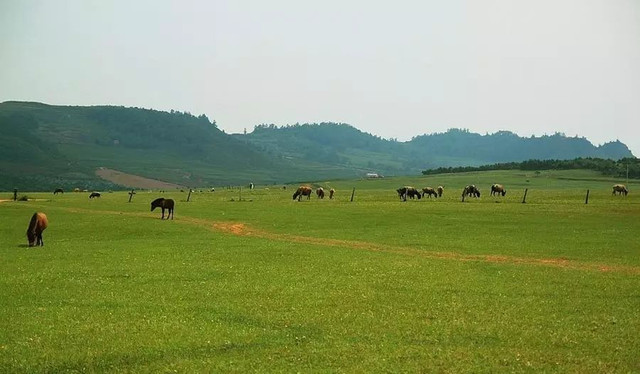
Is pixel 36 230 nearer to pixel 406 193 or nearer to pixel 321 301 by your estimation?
pixel 321 301

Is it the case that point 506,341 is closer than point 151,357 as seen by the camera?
No

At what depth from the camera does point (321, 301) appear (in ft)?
61.1

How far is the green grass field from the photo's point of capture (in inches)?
521

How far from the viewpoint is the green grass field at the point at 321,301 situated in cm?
1323

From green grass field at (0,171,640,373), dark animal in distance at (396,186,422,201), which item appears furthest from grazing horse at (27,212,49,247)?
dark animal in distance at (396,186,422,201)

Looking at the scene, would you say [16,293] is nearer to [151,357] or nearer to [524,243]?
[151,357]

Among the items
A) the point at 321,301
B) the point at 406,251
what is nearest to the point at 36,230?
the point at 406,251

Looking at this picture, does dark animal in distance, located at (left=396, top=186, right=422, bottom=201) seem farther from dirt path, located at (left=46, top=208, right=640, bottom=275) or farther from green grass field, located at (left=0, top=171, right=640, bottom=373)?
green grass field, located at (left=0, top=171, right=640, bottom=373)

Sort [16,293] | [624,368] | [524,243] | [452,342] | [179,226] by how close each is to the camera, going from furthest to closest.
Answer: [179,226], [524,243], [16,293], [452,342], [624,368]

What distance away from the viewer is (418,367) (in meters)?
12.5

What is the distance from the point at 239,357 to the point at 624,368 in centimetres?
816

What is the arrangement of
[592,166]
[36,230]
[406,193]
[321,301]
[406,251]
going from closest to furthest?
[321,301] → [406,251] → [36,230] → [406,193] → [592,166]

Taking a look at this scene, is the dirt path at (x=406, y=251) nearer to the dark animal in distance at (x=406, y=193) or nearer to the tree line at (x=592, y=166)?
the dark animal in distance at (x=406, y=193)

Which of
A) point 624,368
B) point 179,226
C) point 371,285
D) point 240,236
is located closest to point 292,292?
point 371,285
